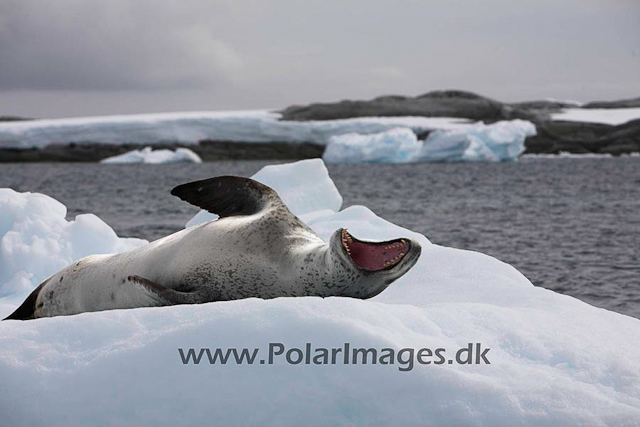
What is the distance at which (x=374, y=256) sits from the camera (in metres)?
3.33

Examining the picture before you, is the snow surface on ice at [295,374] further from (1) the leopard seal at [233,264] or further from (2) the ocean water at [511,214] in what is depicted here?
(2) the ocean water at [511,214]

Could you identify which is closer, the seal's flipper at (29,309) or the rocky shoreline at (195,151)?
the seal's flipper at (29,309)

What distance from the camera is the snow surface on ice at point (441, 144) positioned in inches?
1624

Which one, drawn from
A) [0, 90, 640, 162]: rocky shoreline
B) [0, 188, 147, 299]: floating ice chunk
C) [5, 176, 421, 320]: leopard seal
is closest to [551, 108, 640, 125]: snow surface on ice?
[0, 90, 640, 162]: rocky shoreline

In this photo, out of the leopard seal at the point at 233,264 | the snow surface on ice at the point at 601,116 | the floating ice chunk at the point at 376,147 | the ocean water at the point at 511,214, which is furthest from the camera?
the snow surface on ice at the point at 601,116

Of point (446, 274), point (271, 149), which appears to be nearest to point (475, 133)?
point (271, 149)

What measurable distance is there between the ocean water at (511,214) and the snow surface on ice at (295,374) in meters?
5.04

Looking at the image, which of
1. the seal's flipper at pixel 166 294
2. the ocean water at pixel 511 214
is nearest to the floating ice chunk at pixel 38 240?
the seal's flipper at pixel 166 294

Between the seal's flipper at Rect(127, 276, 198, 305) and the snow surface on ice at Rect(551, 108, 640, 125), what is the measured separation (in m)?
65.5

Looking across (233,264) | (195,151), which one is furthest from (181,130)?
(233,264)

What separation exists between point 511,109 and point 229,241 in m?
70.3

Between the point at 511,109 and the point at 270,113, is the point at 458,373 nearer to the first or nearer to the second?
the point at 270,113

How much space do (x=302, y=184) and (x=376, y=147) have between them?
115 ft

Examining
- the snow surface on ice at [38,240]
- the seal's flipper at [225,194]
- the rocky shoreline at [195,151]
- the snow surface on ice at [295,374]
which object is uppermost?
the seal's flipper at [225,194]
